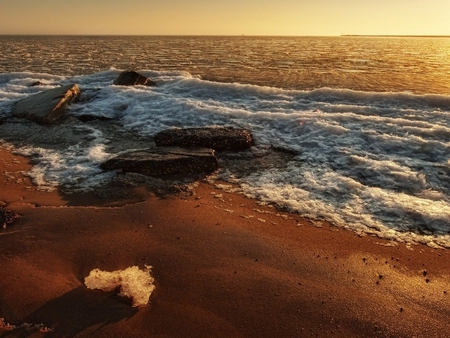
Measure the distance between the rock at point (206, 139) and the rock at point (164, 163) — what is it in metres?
0.73

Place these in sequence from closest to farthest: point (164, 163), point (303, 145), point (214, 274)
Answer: point (214, 274) → point (164, 163) → point (303, 145)

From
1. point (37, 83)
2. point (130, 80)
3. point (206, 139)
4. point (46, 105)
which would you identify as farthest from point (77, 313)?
point (37, 83)

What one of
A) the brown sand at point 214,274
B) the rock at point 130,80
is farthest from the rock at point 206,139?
the rock at point 130,80

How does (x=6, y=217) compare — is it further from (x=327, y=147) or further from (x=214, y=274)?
(x=327, y=147)

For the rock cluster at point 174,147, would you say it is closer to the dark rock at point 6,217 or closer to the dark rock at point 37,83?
the dark rock at point 6,217

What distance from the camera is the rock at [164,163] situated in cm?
561

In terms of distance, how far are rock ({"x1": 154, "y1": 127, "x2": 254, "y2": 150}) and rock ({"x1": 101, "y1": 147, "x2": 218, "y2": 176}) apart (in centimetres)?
73

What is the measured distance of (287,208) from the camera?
460 centimetres

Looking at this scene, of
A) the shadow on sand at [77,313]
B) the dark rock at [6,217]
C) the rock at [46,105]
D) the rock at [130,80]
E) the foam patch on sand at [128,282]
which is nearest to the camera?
the shadow on sand at [77,313]

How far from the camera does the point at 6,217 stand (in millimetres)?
3994

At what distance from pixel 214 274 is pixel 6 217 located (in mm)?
2632

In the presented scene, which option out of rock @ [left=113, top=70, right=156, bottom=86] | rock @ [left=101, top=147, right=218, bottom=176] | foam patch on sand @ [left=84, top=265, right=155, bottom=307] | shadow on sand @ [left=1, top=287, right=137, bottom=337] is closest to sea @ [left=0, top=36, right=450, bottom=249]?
rock @ [left=101, top=147, right=218, bottom=176]

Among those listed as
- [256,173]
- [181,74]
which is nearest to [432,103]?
[256,173]

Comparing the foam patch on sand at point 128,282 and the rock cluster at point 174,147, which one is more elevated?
the rock cluster at point 174,147
